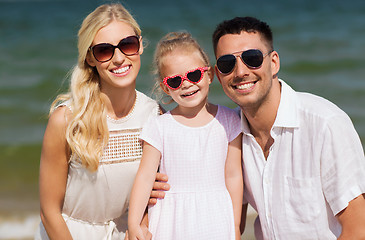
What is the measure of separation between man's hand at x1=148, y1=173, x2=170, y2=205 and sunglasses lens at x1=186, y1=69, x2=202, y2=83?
69cm

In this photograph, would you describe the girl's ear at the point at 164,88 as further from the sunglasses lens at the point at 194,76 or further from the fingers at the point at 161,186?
the fingers at the point at 161,186

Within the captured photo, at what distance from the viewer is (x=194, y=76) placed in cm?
317

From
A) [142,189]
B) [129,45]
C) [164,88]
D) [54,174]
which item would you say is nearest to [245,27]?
[164,88]

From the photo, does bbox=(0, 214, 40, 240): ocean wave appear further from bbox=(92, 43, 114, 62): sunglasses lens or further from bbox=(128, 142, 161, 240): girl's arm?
bbox=(92, 43, 114, 62): sunglasses lens

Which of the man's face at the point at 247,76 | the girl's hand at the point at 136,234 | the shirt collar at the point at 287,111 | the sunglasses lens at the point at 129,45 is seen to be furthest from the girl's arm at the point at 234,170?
the sunglasses lens at the point at 129,45

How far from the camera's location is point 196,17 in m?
19.5

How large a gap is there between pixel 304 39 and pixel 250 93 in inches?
460

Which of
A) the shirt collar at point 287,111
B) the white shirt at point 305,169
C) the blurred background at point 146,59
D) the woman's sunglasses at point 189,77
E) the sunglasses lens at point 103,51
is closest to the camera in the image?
the white shirt at point 305,169

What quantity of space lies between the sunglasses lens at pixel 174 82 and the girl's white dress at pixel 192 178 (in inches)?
9.0

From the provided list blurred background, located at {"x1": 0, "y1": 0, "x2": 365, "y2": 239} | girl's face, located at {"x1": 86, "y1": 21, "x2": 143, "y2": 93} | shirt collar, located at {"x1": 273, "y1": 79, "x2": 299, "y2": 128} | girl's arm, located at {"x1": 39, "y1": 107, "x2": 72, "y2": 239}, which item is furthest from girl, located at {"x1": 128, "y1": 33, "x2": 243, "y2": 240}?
girl's arm, located at {"x1": 39, "y1": 107, "x2": 72, "y2": 239}

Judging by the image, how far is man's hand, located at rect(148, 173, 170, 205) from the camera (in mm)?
3166

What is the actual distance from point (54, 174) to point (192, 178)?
105 centimetres

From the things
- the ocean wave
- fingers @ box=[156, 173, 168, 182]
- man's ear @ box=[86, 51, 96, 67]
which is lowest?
the ocean wave

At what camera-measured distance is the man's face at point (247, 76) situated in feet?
10.0
